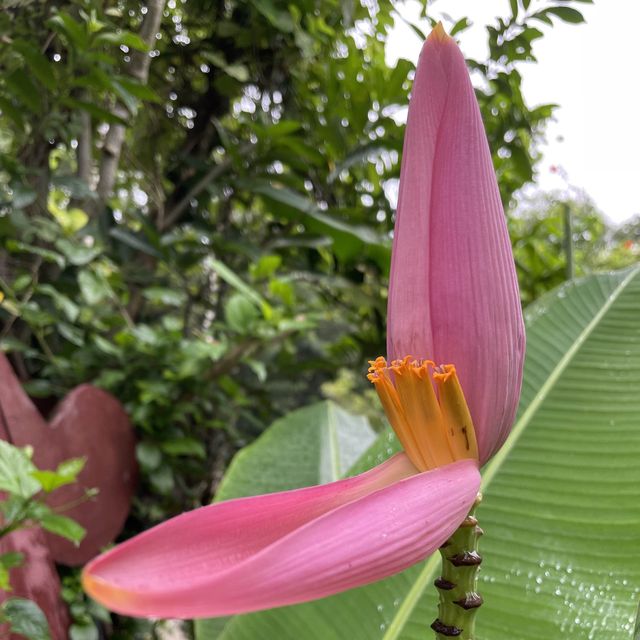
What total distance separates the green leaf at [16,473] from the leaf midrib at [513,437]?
0.24 m

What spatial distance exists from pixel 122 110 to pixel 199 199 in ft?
0.48

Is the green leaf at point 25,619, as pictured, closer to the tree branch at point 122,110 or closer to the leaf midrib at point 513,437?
the leaf midrib at point 513,437

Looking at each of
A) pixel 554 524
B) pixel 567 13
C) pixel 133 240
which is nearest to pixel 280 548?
pixel 554 524

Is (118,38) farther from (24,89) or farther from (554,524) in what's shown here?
(554,524)

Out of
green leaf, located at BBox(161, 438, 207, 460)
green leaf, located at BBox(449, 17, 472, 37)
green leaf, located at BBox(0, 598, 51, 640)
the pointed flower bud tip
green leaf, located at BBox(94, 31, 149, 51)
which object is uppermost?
green leaf, located at BBox(449, 17, 472, 37)

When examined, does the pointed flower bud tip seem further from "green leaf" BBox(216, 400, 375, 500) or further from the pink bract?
"green leaf" BBox(216, 400, 375, 500)

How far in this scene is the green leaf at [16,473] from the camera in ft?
1.17

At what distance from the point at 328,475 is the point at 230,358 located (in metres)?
0.17

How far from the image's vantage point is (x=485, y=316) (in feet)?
0.57

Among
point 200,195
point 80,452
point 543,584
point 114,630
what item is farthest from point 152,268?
point 543,584

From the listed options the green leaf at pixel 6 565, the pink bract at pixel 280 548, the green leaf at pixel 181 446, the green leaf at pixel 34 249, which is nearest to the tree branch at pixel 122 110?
the green leaf at pixel 34 249

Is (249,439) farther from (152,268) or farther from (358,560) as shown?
(358,560)

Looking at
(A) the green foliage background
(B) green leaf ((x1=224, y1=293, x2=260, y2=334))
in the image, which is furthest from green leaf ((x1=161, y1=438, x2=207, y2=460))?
(B) green leaf ((x1=224, y1=293, x2=260, y2=334))

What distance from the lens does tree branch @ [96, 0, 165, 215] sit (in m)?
0.56
